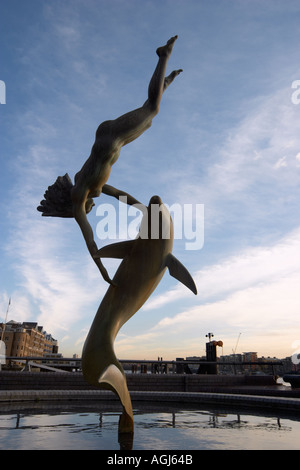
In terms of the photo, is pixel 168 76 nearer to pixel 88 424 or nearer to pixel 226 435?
pixel 226 435

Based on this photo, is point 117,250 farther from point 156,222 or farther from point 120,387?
point 120,387

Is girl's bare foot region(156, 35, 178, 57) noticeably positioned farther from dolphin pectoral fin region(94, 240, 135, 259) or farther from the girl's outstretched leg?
dolphin pectoral fin region(94, 240, 135, 259)

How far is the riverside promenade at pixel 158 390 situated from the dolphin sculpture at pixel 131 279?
280 inches

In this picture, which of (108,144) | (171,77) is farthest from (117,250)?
(171,77)

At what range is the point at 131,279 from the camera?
25.1 feet

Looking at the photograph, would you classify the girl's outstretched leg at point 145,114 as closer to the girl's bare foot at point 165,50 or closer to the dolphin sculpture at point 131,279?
the girl's bare foot at point 165,50

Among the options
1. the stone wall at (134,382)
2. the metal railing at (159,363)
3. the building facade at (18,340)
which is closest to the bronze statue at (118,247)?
the stone wall at (134,382)

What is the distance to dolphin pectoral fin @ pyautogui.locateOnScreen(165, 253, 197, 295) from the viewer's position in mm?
7477

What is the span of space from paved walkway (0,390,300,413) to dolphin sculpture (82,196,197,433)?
6.85 metres

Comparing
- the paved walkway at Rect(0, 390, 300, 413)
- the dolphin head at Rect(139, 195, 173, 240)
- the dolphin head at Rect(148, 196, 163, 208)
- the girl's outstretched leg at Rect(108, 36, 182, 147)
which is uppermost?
the girl's outstretched leg at Rect(108, 36, 182, 147)

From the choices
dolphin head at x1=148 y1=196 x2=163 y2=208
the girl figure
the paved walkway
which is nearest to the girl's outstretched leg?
the girl figure

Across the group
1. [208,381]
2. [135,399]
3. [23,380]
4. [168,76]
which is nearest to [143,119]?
[168,76]

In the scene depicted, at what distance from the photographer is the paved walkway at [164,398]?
1248 centimetres
